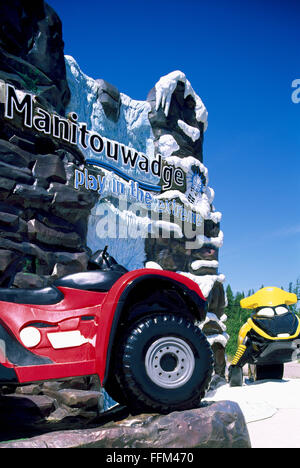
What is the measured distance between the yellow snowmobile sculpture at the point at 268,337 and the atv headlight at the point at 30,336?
4.40 m

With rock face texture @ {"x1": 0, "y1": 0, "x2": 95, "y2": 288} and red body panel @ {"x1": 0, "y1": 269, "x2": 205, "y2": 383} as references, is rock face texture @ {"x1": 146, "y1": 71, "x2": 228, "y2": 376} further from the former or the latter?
red body panel @ {"x1": 0, "y1": 269, "x2": 205, "y2": 383}

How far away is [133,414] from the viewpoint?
2803 millimetres

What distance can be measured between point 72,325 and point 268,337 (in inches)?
167

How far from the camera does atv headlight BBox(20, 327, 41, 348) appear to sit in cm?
267

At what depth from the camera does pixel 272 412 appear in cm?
391

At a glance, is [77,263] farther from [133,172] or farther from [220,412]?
[220,412]

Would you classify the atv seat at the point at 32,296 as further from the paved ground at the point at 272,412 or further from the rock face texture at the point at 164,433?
the paved ground at the point at 272,412

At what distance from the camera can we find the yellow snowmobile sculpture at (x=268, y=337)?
6219mm

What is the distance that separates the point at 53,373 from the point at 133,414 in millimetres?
609

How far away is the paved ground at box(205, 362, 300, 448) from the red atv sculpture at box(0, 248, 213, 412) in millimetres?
676

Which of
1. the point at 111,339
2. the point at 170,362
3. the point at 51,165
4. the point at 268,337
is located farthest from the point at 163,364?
the point at 51,165

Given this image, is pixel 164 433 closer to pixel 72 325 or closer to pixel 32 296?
pixel 72 325

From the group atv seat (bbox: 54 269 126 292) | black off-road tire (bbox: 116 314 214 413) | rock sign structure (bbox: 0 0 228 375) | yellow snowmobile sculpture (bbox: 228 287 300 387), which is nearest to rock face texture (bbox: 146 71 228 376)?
rock sign structure (bbox: 0 0 228 375)
